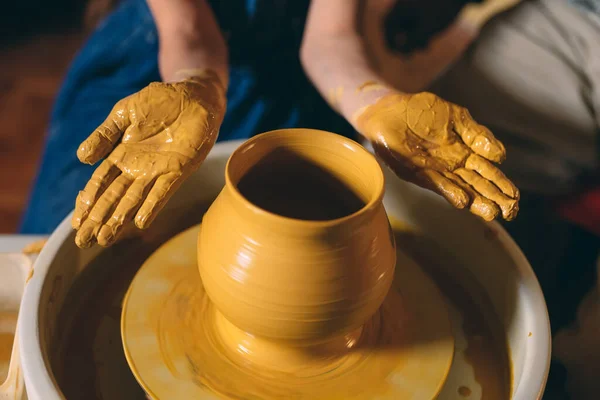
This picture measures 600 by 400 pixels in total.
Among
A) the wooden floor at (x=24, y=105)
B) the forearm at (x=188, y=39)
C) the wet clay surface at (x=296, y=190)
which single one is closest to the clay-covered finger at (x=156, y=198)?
the wet clay surface at (x=296, y=190)

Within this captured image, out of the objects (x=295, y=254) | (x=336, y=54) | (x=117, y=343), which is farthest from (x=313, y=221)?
(x=336, y=54)

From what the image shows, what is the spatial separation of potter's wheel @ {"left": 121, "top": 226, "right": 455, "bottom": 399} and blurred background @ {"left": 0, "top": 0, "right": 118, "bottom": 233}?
142 centimetres

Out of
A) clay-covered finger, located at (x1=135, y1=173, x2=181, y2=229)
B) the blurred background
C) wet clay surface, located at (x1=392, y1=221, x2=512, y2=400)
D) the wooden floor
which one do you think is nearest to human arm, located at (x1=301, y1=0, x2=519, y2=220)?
wet clay surface, located at (x1=392, y1=221, x2=512, y2=400)

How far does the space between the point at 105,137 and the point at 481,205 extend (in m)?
0.58

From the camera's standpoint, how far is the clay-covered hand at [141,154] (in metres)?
0.80

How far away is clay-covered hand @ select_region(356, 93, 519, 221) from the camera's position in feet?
2.89

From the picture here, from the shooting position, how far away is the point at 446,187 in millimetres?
889

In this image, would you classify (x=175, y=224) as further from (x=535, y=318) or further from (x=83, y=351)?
(x=535, y=318)

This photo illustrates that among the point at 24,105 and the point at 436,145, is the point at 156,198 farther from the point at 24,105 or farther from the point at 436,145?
the point at 24,105

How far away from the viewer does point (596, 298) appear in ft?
3.75

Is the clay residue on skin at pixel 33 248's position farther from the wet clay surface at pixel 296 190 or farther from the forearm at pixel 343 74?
the forearm at pixel 343 74

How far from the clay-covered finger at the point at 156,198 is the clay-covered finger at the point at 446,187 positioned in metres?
0.39

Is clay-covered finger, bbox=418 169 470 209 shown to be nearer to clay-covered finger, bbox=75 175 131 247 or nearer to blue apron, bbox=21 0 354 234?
clay-covered finger, bbox=75 175 131 247

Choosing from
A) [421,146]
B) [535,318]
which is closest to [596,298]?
[535,318]
